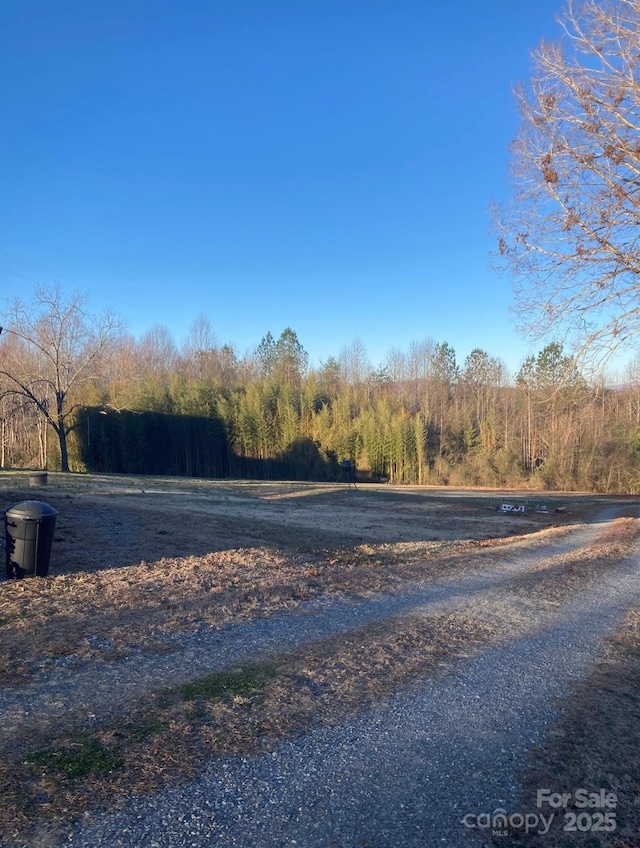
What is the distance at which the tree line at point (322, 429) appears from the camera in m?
36.8

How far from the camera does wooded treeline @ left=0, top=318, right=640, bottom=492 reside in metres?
37.4

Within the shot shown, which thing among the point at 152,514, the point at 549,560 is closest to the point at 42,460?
the point at 152,514

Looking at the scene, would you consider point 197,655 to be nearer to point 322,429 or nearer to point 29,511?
point 29,511

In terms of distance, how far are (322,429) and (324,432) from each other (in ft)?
0.98

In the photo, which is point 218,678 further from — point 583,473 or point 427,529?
point 583,473

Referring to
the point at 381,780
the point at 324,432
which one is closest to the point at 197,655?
the point at 381,780

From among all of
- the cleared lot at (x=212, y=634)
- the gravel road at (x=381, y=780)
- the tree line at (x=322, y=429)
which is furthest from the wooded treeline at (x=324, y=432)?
the gravel road at (x=381, y=780)

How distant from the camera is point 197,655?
433 centimetres

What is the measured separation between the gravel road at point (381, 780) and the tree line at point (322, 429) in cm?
3093

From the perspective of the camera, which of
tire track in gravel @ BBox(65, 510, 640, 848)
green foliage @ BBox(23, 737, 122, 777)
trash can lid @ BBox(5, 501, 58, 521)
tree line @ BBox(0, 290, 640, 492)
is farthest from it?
tree line @ BBox(0, 290, 640, 492)

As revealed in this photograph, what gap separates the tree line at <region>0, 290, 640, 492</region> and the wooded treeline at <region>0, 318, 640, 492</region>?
10cm

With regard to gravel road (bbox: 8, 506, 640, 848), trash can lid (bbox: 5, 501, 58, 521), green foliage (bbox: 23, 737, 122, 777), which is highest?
trash can lid (bbox: 5, 501, 58, 521)

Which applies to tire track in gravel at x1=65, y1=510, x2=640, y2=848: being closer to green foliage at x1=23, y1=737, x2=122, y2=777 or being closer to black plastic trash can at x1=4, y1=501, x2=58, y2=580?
green foliage at x1=23, y1=737, x2=122, y2=777

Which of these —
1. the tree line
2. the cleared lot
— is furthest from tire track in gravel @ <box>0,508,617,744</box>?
the tree line
